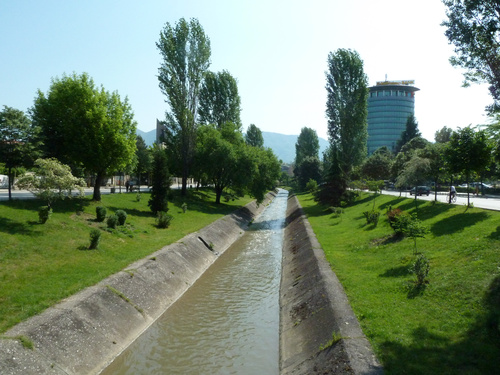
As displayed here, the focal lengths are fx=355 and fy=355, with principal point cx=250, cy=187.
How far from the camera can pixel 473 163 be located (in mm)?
22562

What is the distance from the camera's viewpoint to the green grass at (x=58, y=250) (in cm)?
1240

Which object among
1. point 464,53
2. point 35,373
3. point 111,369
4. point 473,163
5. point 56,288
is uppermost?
point 464,53

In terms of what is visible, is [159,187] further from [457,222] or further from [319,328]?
[319,328]

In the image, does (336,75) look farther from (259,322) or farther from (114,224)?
(259,322)

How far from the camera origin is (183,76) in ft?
146

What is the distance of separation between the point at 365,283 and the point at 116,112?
24.6 metres

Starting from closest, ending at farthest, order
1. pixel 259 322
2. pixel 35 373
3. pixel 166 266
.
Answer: pixel 35 373 → pixel 259 322 → pixel 166 266

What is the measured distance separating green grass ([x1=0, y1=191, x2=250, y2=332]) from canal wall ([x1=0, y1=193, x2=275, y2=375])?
27.9 inches

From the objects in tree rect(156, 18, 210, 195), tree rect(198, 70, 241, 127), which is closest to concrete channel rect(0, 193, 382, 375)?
tree rect(156, 18, 210, 195)

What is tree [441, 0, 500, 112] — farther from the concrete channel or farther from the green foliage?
the green foliage

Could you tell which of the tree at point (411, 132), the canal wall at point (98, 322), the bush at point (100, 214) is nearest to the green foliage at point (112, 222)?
the bush at point (100, 214)

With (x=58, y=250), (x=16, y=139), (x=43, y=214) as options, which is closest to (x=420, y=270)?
(x=58, y=250)

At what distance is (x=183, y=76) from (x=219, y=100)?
18761 millimetres

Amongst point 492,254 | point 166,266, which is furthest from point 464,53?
point 166,266
